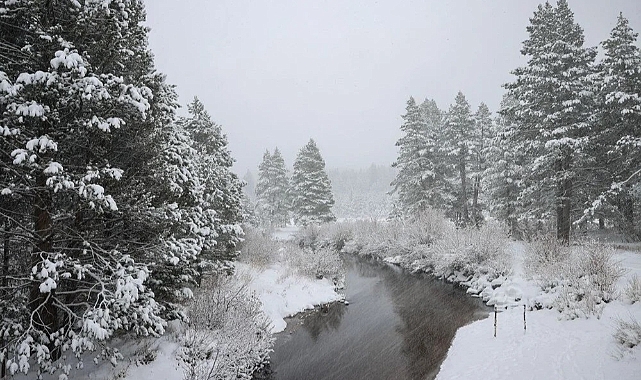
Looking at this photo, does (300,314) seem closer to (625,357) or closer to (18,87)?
(625,357)

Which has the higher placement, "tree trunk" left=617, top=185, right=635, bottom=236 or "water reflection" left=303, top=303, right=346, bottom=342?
"tree trunk" left=617, top=185, right=635, bottom=236

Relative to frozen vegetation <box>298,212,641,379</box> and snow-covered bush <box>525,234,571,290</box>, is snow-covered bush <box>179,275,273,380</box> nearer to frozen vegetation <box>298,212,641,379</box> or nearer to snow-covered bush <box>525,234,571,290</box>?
frozen vegetation <box>298,212,641,379</box>

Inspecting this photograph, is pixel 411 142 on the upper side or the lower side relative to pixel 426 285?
upper

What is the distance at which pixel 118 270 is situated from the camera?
583 centimetres

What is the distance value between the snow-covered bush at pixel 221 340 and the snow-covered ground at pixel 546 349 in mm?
5320

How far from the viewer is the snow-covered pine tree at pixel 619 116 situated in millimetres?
17234

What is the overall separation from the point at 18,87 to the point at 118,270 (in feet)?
11.2

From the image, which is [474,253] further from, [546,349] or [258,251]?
[258,251]

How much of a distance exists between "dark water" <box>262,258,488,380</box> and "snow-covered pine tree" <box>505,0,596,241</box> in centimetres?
873

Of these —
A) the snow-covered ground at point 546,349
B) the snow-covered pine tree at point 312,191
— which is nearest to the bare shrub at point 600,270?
the snow-covered ground at point 546,349

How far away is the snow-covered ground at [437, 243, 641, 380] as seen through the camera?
7.30 m

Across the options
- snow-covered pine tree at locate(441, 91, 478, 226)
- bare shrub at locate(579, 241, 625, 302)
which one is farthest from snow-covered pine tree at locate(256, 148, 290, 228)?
bare shrub at locate(579, 241, 625, 302)

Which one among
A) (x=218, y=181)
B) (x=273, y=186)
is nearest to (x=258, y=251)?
(x=218, y=181)

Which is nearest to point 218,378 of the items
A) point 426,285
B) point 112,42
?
point 112,42
